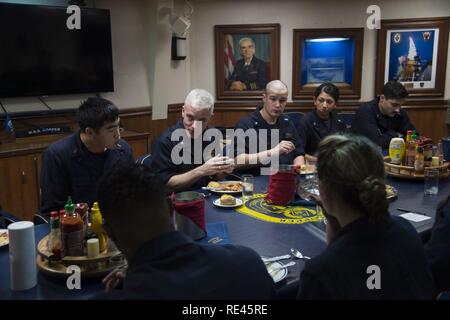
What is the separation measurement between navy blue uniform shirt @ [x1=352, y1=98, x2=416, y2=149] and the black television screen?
2600 mm

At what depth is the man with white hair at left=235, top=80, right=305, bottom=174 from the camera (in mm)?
3100

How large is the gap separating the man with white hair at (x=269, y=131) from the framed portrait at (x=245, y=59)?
2.11m

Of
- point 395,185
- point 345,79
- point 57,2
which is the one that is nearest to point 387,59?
point 345,79

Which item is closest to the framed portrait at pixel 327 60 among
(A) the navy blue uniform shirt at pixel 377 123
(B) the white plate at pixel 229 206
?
(A) the navy blue uniform shirt at pixel 377 123

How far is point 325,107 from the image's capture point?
3900 millimetres

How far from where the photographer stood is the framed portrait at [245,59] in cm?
539

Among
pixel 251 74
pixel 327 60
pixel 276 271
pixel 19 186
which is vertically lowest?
pixel 19 186

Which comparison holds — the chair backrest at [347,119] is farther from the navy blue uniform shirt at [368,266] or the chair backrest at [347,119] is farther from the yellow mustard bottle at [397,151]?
the navy blue uniform shirt at [368,266]

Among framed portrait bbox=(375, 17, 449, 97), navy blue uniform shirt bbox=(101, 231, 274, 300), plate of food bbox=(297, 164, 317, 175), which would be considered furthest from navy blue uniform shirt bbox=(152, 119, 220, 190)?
framed portrait bbox=(375, 17, 449, 97)

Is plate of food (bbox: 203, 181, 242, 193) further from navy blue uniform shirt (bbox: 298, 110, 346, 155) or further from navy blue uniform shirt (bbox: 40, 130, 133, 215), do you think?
navy blue uniform shirt (bbox: 298, 110, 346, 155)

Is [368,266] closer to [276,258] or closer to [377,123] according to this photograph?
[276,258]

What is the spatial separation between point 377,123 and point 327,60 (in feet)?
5.33

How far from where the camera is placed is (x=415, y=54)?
534 centimetres

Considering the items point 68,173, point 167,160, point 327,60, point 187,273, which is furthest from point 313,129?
point 187,273
